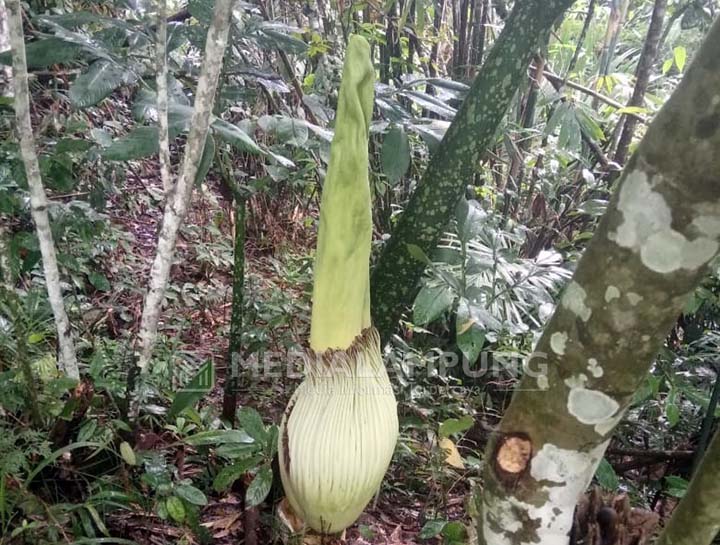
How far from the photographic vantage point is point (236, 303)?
3.75ft

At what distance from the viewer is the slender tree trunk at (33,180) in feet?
2.93

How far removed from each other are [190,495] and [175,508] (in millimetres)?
28

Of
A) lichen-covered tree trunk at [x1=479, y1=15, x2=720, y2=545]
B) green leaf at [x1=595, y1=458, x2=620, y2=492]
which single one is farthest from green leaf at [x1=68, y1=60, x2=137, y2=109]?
green leaf at [x1=595, y1=458, x2=620, y2=492]

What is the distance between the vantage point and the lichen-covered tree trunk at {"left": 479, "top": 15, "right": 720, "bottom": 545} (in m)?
0.44

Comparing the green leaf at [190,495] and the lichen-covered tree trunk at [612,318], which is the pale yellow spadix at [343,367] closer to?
the green leaf at [190,495]

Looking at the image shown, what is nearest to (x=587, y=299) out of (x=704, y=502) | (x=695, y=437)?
(x=704, y=502)

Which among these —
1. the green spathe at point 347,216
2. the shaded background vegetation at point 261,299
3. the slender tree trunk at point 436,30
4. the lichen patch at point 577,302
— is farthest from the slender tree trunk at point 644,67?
the lichen patch at point 577,302

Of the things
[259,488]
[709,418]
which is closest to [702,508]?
[259,488]

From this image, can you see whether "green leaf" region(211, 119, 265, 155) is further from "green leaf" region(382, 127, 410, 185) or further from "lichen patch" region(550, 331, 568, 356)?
"lichen patch" region(550, 331, 568, 356)

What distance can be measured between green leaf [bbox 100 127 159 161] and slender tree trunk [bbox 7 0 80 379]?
14 cm

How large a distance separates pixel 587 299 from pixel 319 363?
453 millimetres

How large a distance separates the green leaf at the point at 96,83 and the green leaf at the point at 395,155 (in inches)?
18.9

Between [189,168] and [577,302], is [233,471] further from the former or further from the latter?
[577,302]

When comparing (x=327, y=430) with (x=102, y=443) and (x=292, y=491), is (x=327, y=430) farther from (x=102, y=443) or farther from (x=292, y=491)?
(x=102, y=443)
